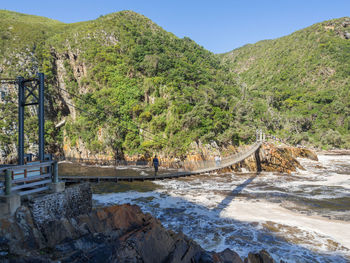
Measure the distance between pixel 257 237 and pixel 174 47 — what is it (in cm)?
3440

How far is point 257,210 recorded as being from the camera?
998 centimetres

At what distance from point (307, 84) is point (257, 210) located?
5749cm

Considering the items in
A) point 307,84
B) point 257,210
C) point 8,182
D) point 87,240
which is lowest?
point 257,210

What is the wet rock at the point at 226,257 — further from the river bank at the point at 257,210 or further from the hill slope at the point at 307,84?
the hill slope at the point at 307,84

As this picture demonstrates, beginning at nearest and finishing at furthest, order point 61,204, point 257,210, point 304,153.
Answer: point 61,204 → point 257,210 → point 304,153

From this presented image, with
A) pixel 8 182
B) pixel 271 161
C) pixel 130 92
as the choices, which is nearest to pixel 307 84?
pixel 271 161

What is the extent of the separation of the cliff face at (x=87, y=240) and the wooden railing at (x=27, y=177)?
0.40 m

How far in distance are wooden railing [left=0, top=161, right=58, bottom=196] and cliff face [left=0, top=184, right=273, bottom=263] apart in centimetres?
40

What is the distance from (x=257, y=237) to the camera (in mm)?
7312

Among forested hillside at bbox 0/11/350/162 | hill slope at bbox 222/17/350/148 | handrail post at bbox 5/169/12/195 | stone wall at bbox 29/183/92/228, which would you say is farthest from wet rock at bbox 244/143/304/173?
handrail post at bbox 5/169/12/195

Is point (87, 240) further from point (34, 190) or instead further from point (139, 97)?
point (139, 97)

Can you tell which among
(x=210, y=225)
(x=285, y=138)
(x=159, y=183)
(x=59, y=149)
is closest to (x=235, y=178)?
(x=159, y=183)

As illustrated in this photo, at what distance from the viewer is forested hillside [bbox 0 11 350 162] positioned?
903 inches

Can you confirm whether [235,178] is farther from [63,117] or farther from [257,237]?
[63,117]
